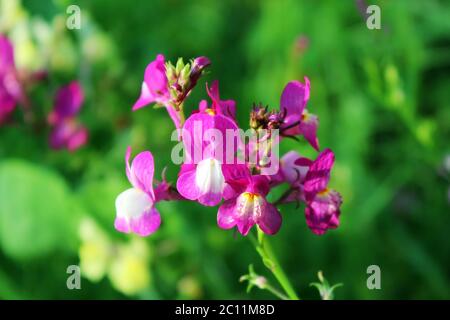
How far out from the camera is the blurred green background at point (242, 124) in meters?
1.76

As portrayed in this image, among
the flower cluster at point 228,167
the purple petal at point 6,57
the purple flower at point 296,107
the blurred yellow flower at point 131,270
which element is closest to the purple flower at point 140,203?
the flower cluster at point 228,167

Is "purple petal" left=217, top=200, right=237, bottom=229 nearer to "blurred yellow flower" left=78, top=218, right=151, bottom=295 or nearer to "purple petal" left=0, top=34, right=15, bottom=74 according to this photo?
"blurred yellow flower" left=78, top=218, right=151, bottom=295

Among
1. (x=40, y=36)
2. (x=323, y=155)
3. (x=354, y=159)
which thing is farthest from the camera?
(x=40, y=36)

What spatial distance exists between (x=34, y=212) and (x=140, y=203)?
862mm

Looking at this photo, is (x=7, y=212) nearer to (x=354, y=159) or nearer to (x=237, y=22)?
(x=354, y=159)

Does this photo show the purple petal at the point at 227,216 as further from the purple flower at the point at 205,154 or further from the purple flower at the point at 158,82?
the purple flower at the point at 158,82

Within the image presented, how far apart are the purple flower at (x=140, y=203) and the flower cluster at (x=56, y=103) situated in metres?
0.91

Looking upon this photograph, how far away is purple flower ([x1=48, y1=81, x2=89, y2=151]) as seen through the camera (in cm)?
188

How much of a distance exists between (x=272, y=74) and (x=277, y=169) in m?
1.29

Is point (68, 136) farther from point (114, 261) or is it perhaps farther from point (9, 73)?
point (114, 261)

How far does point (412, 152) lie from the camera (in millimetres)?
2053

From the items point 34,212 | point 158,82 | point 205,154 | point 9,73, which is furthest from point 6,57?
point 205,154

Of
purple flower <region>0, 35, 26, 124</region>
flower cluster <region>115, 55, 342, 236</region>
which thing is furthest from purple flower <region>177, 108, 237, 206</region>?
purple flower <region>0, 35, 26, 124</region>
